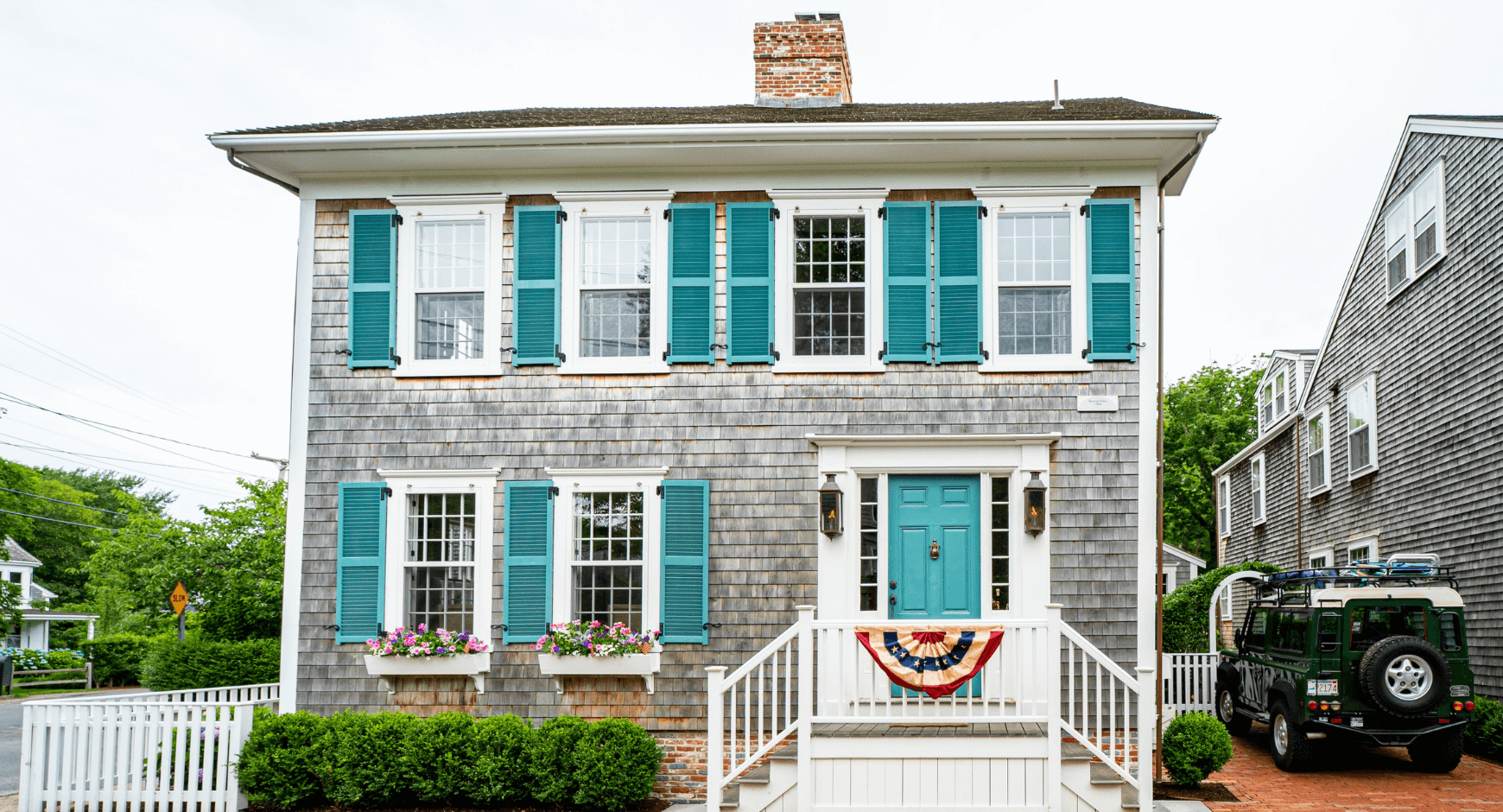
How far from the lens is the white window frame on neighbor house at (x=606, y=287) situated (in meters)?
10.5

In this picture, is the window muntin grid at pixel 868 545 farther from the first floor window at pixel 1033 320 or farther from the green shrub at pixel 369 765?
the green shrub at pixel 369 765

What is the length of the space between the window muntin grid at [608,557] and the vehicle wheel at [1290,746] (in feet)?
20.4

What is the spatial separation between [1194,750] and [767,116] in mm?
6942

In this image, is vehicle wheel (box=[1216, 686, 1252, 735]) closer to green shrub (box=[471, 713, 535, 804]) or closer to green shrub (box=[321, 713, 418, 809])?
green shrub (box=[471, 713, 535, 804])

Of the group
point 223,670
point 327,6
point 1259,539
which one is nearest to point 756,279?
point 223,670

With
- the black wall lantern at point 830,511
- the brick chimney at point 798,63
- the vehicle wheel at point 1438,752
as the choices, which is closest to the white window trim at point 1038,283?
the black wall lantern at point 830,511

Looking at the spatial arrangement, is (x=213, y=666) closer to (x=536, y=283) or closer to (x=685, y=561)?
(x=536, y=283)

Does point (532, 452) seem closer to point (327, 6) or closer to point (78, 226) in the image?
point (327, 6)

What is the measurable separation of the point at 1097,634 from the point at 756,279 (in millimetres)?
4413

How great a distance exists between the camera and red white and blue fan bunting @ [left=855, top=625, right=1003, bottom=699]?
841cm

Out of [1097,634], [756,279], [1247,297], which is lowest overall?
[1097,634]

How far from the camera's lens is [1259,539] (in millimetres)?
23891

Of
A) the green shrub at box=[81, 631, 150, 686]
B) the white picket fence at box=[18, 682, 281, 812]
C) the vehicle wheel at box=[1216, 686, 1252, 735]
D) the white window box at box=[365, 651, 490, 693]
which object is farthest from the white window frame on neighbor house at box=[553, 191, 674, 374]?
the green shrub at box=[81, 631, 150, 686]

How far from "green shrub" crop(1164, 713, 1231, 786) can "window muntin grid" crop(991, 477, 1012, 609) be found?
5.83ft
